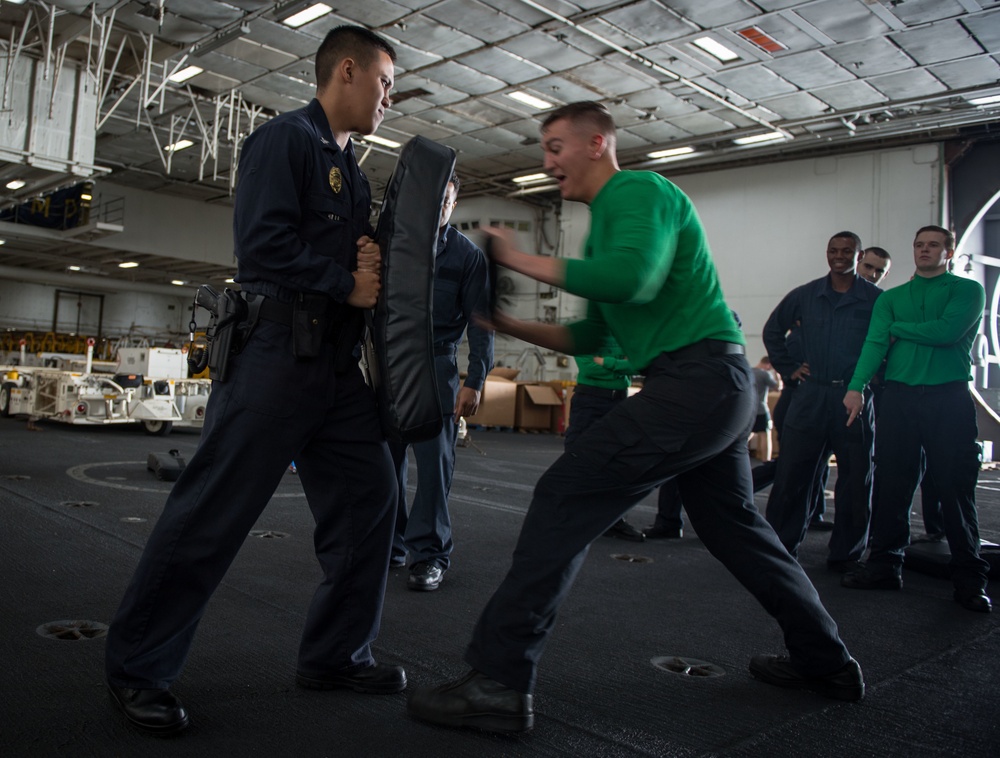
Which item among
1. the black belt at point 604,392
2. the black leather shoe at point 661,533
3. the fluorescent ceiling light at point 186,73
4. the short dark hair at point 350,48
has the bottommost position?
the black leather shoe at point 661,533

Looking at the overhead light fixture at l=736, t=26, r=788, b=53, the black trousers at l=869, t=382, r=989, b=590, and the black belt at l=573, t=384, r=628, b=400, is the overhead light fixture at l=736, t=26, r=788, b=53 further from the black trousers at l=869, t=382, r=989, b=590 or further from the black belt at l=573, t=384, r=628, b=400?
the black trousers at l=869, t=382, r=989, b=590

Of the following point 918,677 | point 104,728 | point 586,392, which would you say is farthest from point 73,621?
point 586,392

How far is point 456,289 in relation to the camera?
146 inches

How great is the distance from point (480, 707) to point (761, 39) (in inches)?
501

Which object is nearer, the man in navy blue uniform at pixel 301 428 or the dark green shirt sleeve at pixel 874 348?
the man in navy blue uniform at pixel 301 428

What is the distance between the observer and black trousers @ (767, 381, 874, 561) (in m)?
4.23

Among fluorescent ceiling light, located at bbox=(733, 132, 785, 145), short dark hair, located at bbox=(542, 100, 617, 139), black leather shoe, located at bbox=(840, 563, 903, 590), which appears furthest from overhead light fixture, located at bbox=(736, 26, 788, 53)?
short dark hair, located at bbox=(542, 100, 617, 139)

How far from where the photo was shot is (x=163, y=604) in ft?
6.34

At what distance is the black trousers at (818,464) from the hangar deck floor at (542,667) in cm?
Answer: 25

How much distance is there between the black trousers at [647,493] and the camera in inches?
78.2

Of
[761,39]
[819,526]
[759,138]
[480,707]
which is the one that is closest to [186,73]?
[761,39]

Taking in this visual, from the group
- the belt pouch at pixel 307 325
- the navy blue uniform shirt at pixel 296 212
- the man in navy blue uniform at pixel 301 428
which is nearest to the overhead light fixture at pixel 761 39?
the man in navy blue uniform at pixel 301 428

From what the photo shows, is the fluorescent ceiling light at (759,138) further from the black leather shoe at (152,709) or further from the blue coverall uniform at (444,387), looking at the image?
the black leather shoe at (152,709)

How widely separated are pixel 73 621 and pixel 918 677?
269 centimetres
